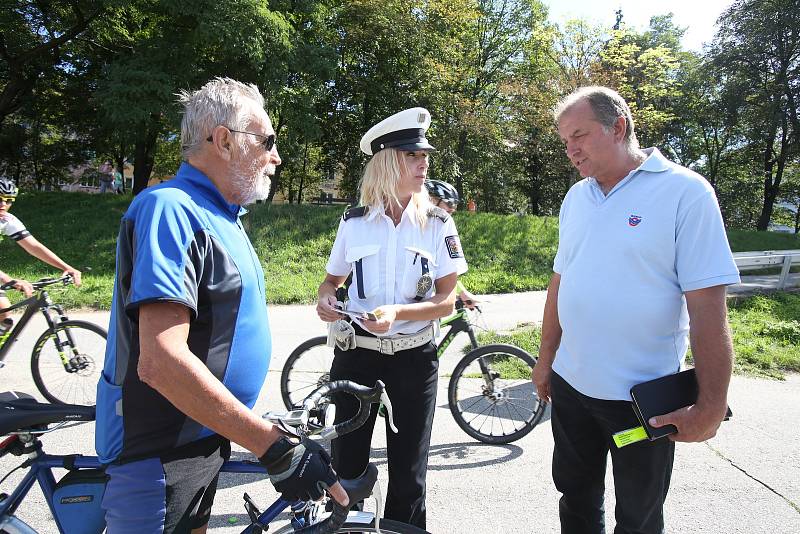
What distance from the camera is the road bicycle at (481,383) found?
14.1 feet

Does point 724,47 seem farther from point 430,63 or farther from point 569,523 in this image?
point 569,523

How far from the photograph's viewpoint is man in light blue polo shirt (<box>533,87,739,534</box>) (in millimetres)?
1839

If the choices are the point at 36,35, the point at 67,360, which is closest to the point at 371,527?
the point at 67,360

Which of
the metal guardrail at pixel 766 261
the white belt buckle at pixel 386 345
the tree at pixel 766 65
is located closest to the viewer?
the white belt buckle at pixel 386 345

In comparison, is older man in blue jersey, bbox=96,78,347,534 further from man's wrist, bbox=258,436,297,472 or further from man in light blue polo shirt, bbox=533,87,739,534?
man in light blue polo shirt, bbox=533,87,739,534

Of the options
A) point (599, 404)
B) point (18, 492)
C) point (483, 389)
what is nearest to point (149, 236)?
point (18, 492)

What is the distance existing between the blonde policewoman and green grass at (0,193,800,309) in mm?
6917

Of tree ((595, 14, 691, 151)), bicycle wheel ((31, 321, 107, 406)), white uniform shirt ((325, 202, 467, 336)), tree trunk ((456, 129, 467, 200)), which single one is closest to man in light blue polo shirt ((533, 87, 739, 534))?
white uniform shirt ((325, 202, 467, 336))

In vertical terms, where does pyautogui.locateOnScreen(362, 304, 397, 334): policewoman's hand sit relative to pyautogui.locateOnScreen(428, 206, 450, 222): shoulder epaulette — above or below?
below

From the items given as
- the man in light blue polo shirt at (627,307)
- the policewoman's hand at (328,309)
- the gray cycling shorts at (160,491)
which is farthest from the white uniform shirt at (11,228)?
the man in light blue polo shirt at (627,307)

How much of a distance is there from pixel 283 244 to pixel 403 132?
1056 centimetres

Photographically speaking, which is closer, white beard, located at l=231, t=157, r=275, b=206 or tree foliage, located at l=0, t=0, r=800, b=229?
white beard, located at l=231, t=157, r=275, b=206

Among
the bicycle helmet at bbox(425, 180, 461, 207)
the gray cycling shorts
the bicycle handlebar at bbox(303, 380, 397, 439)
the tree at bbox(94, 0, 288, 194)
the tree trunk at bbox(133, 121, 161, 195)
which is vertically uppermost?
the tree at bbox(94, 0, 288, 194)

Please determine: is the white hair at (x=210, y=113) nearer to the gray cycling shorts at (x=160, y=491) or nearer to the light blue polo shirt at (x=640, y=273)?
the gray cycling shorts at (x=160, y=491)
